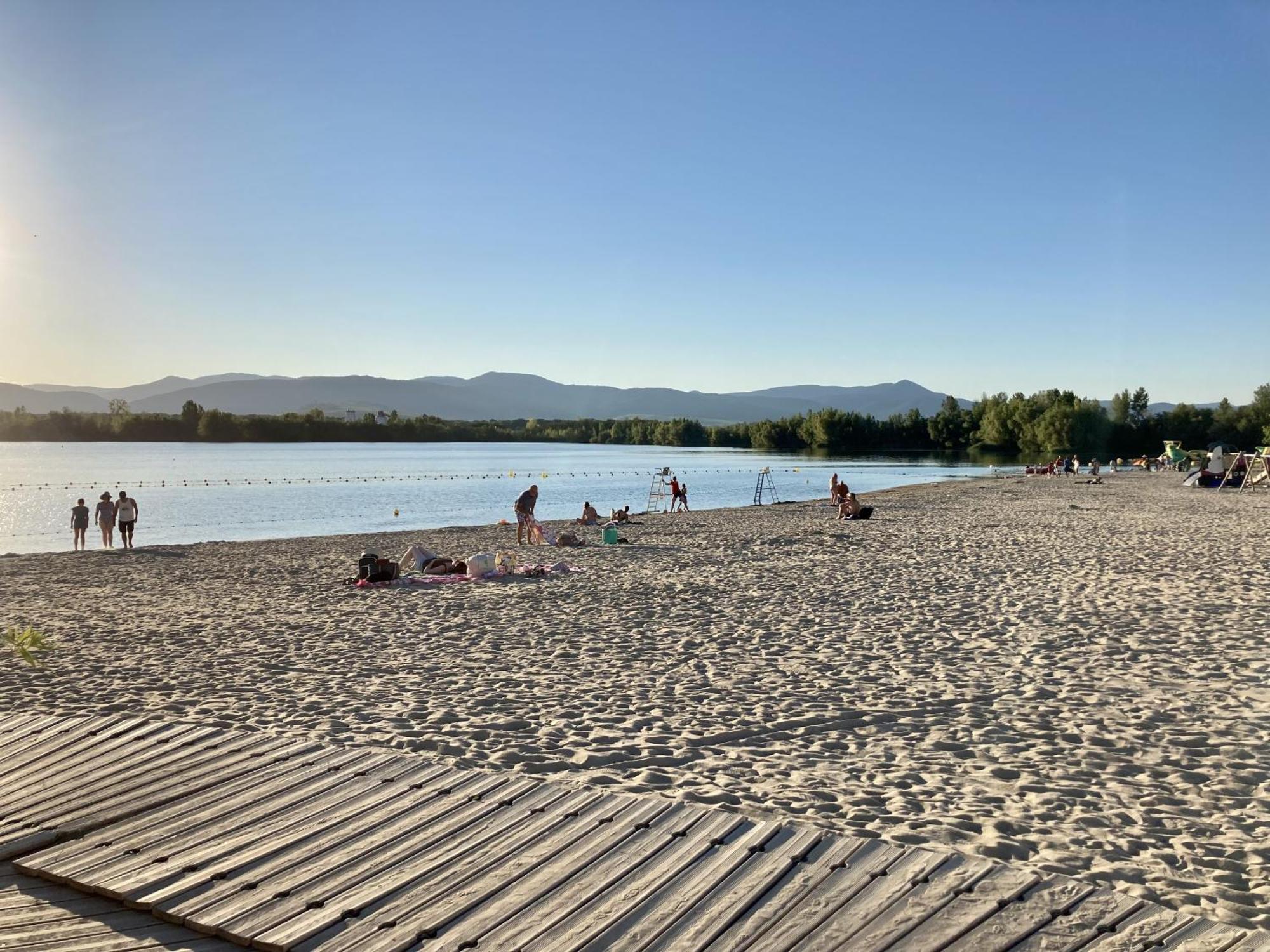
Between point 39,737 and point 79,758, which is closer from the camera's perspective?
point 79,758

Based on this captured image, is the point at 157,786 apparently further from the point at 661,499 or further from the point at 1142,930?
the point at 661,499

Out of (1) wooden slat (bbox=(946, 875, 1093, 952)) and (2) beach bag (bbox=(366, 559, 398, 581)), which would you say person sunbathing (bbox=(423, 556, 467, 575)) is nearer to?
(2) beach bag (bbox=(366, 559, 398, 581))

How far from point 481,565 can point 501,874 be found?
12.0 meters

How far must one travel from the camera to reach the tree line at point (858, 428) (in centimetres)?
11806

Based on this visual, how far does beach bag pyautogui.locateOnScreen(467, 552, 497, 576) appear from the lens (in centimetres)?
1577

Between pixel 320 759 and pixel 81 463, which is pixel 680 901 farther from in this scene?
pixel 81 463

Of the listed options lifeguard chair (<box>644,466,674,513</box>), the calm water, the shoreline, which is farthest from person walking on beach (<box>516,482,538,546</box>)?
lifeguard chair (<box>644,466,674,513</box>)

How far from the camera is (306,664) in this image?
31.1 feet

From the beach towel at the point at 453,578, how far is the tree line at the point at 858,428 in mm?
105373

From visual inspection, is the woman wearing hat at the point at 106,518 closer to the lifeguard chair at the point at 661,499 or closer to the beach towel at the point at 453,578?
the beach towel at the point at 453,578

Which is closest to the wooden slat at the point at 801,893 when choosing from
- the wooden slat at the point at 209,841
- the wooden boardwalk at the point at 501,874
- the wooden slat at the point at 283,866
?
the wooden boardwalk at the point at 501,874

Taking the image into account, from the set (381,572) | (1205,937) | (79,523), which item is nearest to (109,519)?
(79,523)

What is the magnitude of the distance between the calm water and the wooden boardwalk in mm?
27028

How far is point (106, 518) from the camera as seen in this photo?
2353 centimetres
